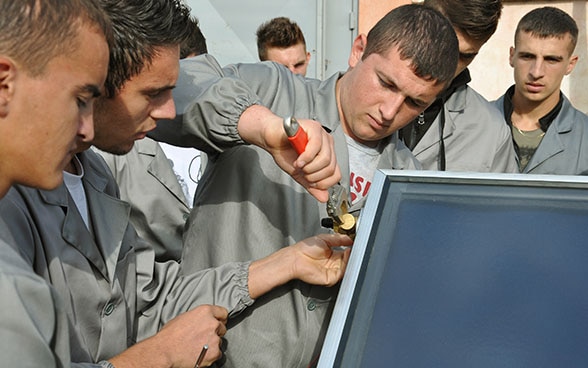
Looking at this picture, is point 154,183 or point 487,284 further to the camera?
point 154,183

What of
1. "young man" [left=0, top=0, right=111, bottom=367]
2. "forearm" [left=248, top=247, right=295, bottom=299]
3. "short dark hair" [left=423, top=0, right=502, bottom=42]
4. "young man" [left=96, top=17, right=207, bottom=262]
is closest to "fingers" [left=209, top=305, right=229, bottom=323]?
"forearm" [left=248, top=247, right=295, bottom=299]

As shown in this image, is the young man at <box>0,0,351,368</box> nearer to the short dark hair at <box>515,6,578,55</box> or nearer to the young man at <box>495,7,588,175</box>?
the young man at <box>495,7,588,175</box>

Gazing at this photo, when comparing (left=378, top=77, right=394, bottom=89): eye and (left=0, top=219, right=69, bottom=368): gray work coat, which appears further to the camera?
(left=378, top=77, right=394, bottom=89): eye

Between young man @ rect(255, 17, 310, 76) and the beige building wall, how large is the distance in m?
1.54

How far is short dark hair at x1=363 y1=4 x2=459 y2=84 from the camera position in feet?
8.43

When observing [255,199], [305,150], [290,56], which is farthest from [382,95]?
[290,56]

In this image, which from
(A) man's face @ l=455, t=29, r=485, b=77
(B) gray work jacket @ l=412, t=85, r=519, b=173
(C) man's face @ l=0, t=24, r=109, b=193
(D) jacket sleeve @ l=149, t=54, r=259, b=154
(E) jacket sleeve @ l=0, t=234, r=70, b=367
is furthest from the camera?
(A) man's face @ l=455, t=29, r=485, b=77

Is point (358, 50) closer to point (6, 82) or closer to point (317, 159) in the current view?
point (317, 159)

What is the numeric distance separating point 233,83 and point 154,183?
1.41m

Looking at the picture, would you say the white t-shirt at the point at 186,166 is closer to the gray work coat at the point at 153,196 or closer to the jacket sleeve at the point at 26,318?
the gray work coat at the point at 153,196

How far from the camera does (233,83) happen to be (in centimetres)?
237

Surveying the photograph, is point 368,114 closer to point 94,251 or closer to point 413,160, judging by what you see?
point 413,160

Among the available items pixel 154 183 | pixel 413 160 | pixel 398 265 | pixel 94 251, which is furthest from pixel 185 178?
pixel 398 265

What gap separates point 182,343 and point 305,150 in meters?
0.55
